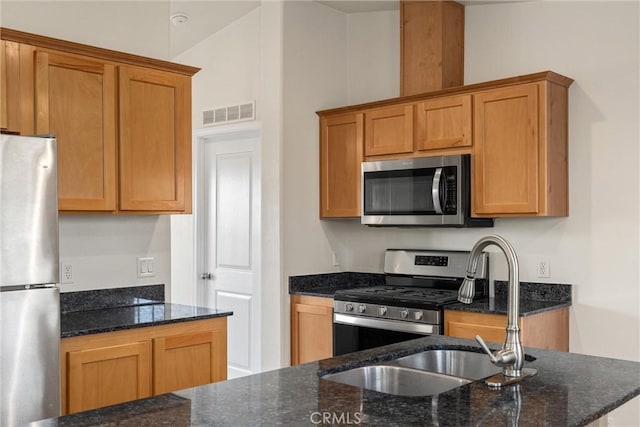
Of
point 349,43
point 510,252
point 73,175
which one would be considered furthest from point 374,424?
point 349,43

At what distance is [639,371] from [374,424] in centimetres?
103

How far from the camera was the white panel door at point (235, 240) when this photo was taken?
Result: 5.00 meters

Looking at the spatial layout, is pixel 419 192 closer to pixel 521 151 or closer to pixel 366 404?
pixel 521 151

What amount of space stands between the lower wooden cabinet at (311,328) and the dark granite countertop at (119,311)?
3.48 feet

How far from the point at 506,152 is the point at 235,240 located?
7.75 ft

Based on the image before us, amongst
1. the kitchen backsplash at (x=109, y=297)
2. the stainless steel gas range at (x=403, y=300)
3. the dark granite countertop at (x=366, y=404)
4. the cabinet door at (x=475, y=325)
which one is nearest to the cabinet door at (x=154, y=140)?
the kitchen backsplash at (x=109, y=297)

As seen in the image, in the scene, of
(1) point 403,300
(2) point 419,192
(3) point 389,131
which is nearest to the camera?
(1) point 403,300

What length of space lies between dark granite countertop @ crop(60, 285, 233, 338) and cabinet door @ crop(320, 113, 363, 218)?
4.83 feet

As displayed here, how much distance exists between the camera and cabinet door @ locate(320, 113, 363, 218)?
455 centimetres

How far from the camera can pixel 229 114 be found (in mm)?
5047

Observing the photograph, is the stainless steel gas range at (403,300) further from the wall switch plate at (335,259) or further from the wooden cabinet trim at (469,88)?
the wooden cabinet trim at (469,88)

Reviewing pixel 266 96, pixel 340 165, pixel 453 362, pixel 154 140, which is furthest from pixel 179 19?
pixel 453 362

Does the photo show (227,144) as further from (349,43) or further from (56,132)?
(56,132)

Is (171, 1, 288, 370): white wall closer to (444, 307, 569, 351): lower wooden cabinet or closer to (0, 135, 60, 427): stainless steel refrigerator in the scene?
(444, 307, 569, 351): lower wooden cabinet
